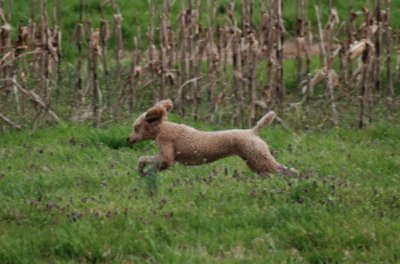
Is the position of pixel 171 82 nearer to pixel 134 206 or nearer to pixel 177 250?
pixel 134 206

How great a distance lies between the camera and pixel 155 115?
27.2 feet

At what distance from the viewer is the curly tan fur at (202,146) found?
26.8 ft

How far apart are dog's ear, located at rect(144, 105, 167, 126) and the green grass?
0.45 meters

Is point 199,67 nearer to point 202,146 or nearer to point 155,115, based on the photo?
point 155,115

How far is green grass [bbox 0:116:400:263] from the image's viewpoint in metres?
6.53

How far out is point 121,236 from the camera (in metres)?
6.69

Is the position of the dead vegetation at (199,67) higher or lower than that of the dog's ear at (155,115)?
lower

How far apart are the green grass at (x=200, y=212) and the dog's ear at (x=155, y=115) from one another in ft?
1.47

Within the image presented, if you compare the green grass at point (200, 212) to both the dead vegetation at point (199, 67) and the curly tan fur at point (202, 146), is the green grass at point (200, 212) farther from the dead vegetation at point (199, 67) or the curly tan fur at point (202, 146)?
the dead vegetation at point (199, 67)

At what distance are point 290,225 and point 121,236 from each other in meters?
1.11

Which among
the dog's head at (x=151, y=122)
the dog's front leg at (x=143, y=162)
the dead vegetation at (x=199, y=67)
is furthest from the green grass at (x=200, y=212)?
the dead vegetation at (x=199, y=67)

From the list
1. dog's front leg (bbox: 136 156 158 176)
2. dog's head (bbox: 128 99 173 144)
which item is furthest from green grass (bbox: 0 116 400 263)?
dog's head (bbox: 128 99 173 144)

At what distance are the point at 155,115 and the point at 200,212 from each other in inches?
53.8

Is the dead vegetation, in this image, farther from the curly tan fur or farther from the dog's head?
the curly tan fur
